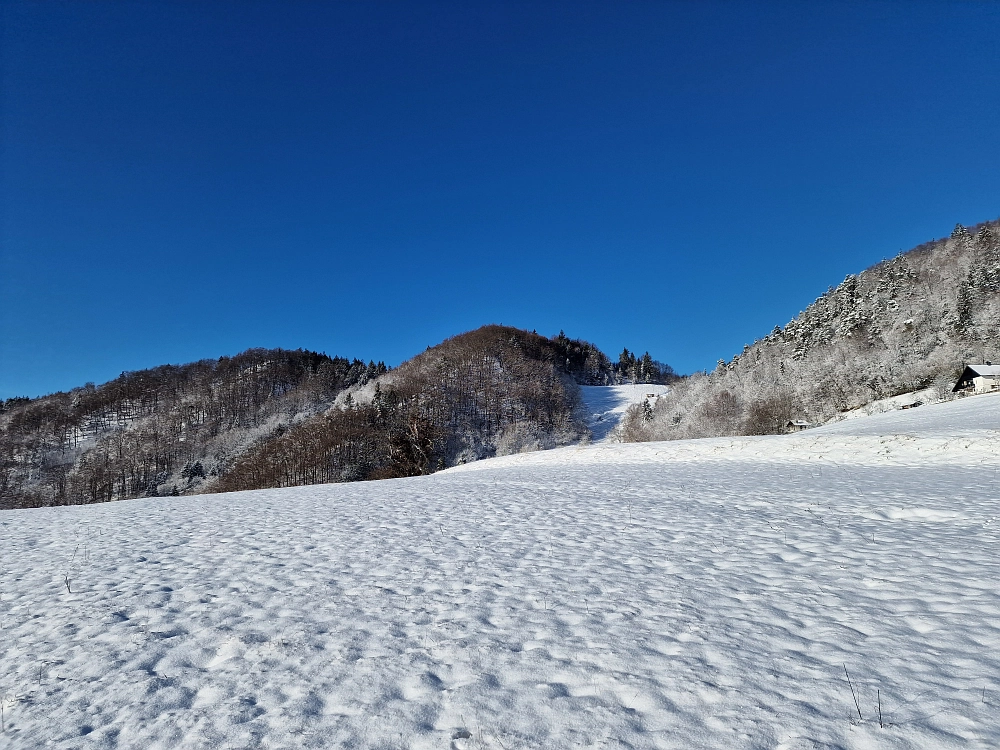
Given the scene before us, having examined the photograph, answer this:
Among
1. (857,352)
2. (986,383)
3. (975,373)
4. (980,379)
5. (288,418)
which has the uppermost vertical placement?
(288,418)

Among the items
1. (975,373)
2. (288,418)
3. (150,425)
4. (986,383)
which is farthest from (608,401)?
(150,425)

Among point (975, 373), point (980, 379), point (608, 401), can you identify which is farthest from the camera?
point (608, 401)

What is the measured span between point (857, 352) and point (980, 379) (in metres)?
21.5

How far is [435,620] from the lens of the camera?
487 cm

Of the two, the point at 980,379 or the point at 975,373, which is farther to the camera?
the point at 975,373

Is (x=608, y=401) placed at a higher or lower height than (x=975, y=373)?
higher

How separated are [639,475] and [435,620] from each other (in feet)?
45.9

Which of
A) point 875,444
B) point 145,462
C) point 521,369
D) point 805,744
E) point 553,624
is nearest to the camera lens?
point 805,744

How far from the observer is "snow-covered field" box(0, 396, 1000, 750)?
3.12 meters

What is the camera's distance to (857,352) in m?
63.5

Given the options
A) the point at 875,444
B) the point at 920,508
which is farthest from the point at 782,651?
the point at 875,444

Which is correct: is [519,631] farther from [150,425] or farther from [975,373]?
[150,425]

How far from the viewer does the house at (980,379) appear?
41719mm

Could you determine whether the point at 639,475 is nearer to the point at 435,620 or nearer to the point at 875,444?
the point at 875,444
